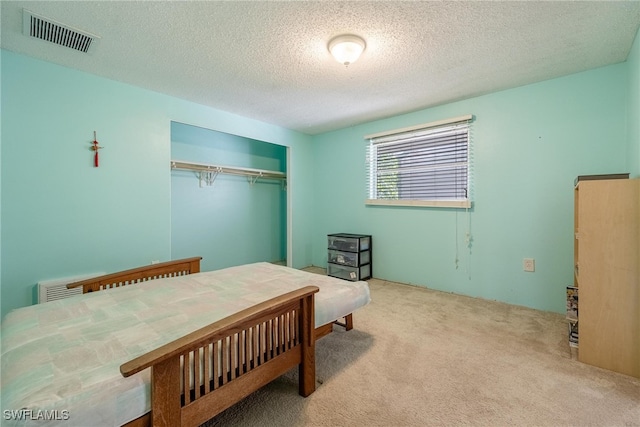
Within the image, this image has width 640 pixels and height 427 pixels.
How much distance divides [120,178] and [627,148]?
449 centimetres

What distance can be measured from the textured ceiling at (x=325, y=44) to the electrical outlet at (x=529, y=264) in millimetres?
1746

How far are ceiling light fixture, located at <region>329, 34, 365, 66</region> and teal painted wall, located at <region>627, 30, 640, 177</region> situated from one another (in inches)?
74.1

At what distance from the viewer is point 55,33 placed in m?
1.83

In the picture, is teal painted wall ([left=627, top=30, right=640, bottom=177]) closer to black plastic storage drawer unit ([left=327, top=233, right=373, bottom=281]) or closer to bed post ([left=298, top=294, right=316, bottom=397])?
bed post ([left=298, top=294, right=316, bottom=397])

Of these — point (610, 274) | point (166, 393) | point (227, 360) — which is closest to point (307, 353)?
point (227, 360)

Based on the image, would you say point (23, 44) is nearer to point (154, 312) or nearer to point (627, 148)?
point (154, 312)

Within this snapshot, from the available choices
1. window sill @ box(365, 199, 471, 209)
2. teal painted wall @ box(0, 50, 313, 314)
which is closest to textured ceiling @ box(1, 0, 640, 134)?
teal painted wall @ box(0, 50, 313, 314)

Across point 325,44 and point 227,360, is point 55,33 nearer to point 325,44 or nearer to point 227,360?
point 325,44

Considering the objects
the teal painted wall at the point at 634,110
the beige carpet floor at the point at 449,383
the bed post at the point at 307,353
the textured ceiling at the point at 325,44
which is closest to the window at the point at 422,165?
the textured ceiling at the point at 325,44

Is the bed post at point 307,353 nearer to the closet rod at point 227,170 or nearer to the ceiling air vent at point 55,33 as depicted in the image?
the ceiling air vent at point 55,33

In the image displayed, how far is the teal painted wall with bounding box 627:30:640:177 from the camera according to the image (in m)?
1.80

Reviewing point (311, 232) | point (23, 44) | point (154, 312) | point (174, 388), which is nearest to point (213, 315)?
point (154, 312)

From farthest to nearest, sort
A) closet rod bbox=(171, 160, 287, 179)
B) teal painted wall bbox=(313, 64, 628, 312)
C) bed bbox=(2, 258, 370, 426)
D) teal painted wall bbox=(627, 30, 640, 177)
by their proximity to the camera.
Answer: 1. closet rod bbox=(171, 160, 287, 179)
2. teal painted wall bbox=(313, 64, 628, 312)
3. teal painted wall bbox=(627, 30, 640, 177)
4. bed bbox=(2, 258, 370, 426)

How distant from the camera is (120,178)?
2584 millimetres
